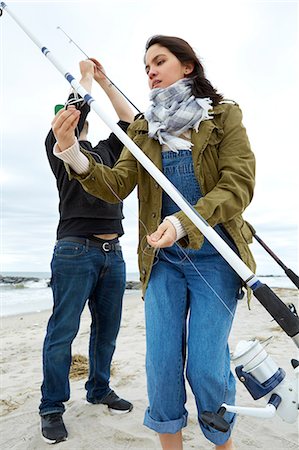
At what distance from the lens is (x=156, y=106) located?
2.40 meters

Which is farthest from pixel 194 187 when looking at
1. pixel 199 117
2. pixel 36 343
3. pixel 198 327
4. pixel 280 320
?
pixel 36 343

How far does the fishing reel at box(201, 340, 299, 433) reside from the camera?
1702mm

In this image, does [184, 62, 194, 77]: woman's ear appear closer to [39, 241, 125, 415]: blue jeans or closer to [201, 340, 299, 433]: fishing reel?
[39, 241, 125, 415]: blue jeans

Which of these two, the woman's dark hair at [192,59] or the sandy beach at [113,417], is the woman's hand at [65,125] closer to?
the woman's dark hair at [192,59]

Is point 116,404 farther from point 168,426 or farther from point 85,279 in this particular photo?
point 168,426

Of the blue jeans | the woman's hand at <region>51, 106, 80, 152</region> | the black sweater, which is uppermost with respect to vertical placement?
the woman's hand at <region>51, 106, 80, 152</region>

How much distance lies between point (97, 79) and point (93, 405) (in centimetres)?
258

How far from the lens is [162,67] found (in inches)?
96.1

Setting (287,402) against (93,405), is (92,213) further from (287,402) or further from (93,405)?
(287,402)

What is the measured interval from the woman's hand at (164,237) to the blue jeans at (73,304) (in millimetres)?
1449

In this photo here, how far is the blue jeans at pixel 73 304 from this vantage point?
121 inches

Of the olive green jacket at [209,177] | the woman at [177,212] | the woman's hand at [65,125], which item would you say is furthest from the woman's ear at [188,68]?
the woman's hand at [65,125]

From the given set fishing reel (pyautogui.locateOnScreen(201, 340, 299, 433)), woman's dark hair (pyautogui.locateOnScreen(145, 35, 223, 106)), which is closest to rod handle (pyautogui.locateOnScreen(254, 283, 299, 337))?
fishing reel (pyautogui.locateOnScreen(201, 340, 299, 433))

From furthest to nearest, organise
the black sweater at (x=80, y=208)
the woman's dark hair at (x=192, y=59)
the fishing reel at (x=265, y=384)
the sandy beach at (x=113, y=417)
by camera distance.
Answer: the black sweater at (x=80, y=208) < the sandy beach at (x=113, y=417) < the woman's dark hair at (x=192, y=59) < the fishing reel at (x=265, y=384)
